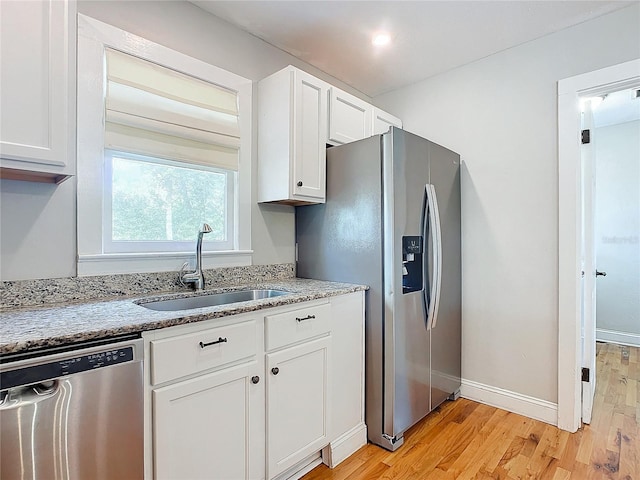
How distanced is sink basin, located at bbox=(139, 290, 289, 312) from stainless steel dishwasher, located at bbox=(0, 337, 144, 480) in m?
0.59

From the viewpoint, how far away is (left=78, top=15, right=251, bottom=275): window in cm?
166

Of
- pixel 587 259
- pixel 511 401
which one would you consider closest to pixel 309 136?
pixel 587 259

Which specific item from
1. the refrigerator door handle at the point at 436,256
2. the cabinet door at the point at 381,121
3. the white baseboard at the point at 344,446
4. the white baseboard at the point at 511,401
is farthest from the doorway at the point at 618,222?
the white baseboard at the point at 344,446

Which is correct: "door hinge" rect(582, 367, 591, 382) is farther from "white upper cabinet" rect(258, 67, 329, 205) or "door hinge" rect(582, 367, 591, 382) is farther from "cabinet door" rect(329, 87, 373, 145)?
"cabinet door" rect(329, 87, 373, 145)

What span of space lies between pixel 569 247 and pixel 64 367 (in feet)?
8.58

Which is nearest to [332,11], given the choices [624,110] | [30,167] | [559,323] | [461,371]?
[30,167]

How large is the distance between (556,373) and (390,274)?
135 cm

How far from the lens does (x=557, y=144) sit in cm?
226

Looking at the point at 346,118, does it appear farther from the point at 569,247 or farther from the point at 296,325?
the point at 569,247

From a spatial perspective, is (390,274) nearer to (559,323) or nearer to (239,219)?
(239,219)

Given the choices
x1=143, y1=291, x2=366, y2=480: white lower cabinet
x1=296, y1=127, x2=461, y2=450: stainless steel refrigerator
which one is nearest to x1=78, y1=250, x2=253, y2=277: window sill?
x1=296, y1=127, x2=461, y2=450: stainless steel refrigerator

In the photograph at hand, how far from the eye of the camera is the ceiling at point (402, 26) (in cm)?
201

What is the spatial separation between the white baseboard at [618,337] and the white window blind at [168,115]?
443 cm

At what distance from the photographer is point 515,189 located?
2.44 m
